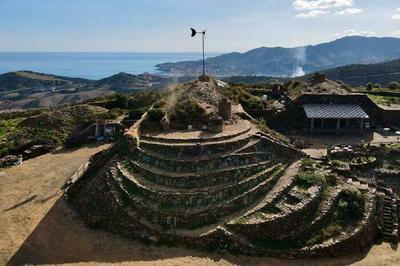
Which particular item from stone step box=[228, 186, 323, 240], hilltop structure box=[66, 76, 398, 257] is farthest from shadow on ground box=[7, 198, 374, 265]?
stone step box=[228, 186, 323, 240]


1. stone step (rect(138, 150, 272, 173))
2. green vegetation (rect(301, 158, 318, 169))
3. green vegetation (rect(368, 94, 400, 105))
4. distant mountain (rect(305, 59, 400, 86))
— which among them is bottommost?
green vegetation (rect(301, 158, 318, 169))

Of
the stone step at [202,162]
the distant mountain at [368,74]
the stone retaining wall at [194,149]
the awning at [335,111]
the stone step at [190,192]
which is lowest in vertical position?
the stone step at [190,192]

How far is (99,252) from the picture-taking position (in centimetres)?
2189

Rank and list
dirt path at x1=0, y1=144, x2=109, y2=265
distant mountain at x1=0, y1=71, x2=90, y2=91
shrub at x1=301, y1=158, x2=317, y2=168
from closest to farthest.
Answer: dirt path at x1=0, y1=144, x2=109, y2=265 → shrub at x1=301, y1=158, x2=317, y2=168 → distant mountain at x1=0, y1=71, x2=90, y2=91

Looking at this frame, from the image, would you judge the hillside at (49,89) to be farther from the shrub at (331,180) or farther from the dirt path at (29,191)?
the shrub at (331,180)

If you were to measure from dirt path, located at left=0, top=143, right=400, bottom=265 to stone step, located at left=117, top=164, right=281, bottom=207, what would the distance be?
302 cm

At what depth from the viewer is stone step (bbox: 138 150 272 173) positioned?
26031 millimetres

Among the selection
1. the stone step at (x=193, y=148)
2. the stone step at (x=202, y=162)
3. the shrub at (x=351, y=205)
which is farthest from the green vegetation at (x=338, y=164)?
the stone step at (x=193, y=148)

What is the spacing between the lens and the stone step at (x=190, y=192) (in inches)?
938

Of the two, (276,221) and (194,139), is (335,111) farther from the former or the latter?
(276,221)

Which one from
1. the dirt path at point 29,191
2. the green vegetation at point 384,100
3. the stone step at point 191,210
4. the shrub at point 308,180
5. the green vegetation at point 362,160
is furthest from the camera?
the green vegetation at point 384,100

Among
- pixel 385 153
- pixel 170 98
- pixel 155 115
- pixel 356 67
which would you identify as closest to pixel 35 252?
pixel 155 115

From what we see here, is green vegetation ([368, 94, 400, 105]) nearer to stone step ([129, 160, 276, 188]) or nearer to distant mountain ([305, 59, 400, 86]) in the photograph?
stone step ([129, 160, 276, 188])

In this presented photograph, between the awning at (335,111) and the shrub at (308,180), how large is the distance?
45.5 feet
